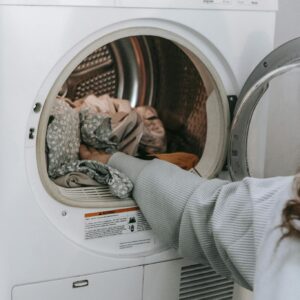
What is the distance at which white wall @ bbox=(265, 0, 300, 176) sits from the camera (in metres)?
1.46

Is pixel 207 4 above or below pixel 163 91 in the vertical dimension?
above

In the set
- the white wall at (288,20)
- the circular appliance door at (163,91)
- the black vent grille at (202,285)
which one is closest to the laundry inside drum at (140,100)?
the circular appliance door at (163,91)

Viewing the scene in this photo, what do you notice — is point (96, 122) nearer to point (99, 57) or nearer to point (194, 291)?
point (99, 57)

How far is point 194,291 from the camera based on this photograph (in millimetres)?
1427

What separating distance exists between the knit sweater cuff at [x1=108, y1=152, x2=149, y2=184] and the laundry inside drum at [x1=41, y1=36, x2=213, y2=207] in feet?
0.19

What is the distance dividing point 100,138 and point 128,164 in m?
0.11

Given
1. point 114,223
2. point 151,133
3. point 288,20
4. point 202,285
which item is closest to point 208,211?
point 114,223

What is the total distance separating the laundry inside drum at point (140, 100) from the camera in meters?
1.44

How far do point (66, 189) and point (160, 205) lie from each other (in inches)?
7.7

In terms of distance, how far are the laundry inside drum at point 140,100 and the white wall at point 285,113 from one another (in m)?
0.18

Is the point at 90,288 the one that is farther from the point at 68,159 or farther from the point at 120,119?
the point at 120,119

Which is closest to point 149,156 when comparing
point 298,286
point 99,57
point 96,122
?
point 96,122

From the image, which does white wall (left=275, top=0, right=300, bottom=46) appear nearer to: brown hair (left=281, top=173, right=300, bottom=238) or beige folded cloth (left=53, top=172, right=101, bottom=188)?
beige folded cloth (left=53, top=172, right=101, bottom=188)

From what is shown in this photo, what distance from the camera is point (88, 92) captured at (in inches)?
62.1
